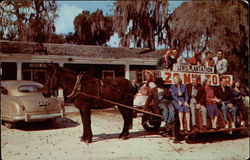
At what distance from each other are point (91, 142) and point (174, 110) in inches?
95.6

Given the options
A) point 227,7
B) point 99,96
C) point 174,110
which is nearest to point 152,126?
point 174,110

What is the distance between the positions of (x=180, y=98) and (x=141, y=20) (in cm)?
1610

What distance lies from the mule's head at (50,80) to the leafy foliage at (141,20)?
44.9ft

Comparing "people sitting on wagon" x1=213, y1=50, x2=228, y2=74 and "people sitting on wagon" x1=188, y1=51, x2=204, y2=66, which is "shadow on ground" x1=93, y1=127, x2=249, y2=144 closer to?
"people sitting on wagon" x1=213, y1=50, x2=228, y2=74

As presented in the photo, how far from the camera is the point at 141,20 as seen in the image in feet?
70.7

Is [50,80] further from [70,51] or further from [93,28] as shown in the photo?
[93,28]

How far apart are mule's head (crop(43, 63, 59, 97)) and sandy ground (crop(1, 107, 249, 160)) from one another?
147 cm

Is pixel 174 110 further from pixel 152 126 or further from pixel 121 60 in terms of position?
pixel 121 60

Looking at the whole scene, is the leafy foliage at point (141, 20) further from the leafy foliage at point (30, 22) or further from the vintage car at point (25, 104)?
the vintage car at point (25, 104)

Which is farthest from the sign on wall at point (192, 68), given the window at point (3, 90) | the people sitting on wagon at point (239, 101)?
the window at point (3, 90)

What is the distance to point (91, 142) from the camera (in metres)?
6.50

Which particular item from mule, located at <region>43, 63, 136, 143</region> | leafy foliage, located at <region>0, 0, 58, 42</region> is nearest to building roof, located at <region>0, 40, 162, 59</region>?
leafy foliage, located at <region>0, 0, 58, 42</region>

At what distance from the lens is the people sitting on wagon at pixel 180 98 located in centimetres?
635

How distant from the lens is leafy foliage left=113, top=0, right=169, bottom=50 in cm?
2011
